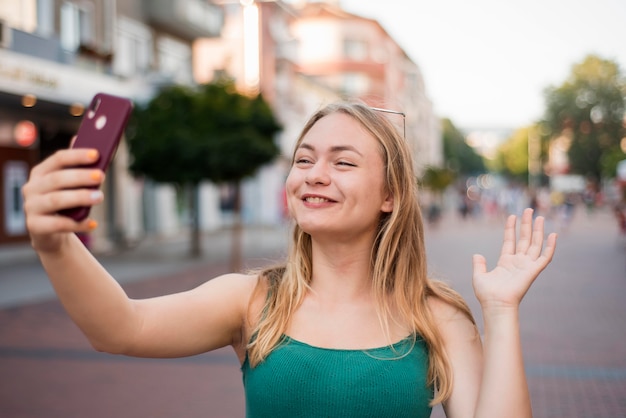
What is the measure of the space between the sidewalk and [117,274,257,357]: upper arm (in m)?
8.90

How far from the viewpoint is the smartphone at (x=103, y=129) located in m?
1.40

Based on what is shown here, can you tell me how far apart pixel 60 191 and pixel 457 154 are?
131711 mm

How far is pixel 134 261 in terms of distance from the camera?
19.0 m

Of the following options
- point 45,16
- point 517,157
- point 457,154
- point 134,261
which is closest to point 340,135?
point 134,261

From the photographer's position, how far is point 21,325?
32.4 ft

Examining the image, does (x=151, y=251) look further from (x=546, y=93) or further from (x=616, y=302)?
(x=546, y=93)

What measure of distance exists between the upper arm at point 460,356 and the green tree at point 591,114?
49.2 m

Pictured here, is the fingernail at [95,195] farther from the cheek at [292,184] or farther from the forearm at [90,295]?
the cheek at [292,184]

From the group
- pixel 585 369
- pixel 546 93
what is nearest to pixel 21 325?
pixel 585 369

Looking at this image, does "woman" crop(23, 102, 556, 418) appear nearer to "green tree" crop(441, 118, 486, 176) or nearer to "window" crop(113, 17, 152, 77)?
"window" crop(113, 17, 152, 77)

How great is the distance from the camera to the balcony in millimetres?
25969

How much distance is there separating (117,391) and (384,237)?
487 cm

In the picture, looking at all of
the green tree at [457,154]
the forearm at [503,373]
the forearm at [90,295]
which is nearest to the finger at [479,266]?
the forearm at [503,373]

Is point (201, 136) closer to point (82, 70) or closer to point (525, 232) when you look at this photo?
point (82, 70)
